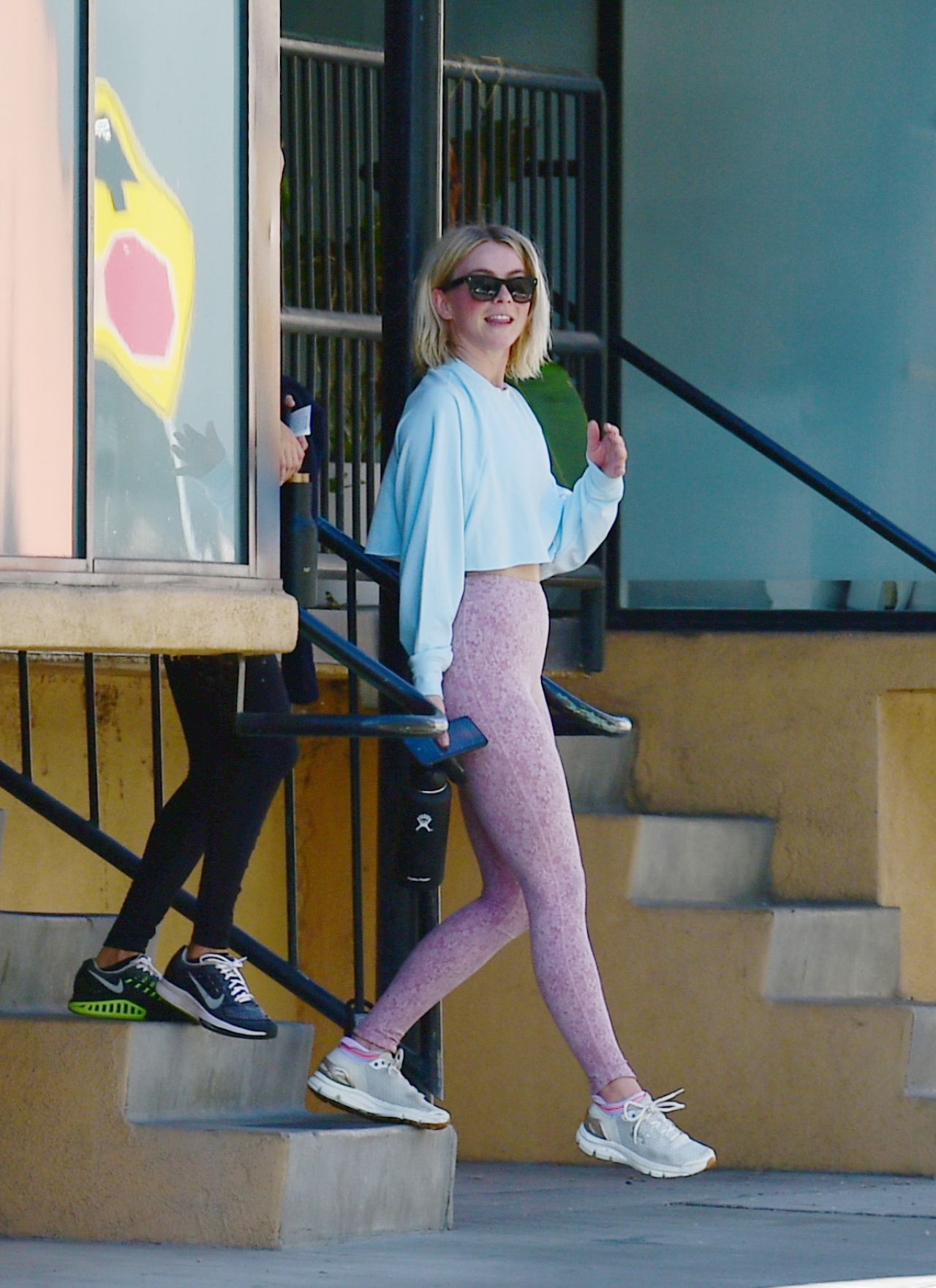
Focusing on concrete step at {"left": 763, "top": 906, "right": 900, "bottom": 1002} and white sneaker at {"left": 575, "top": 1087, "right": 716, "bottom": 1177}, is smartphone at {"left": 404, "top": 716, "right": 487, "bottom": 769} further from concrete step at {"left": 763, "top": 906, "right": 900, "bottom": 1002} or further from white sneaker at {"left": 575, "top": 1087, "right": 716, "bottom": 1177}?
concrete step at {"left": 763, "top": 906, "right": 900, "bottom": 1002}

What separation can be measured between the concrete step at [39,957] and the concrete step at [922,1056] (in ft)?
8.46

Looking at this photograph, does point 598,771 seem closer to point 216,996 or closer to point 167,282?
point 216,996

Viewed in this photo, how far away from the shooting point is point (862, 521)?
8.38 m

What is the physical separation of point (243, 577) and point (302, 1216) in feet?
4.31

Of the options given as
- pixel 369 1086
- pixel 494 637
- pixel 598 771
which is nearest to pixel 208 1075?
pixel 369 1086

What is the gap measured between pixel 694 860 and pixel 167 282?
3296mm

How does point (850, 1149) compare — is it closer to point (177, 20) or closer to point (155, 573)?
point (155, 573)

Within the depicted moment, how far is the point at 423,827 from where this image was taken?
18.4 feet

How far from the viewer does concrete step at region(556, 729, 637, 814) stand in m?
8.41

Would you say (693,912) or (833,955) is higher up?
(693,912)

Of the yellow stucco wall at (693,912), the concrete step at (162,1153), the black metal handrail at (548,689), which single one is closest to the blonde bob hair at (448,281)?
the black metal handrail at (548,689)

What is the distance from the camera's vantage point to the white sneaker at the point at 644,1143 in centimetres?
539

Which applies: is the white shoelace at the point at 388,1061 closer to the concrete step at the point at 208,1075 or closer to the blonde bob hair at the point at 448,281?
the concrete step at the point at 208,1075

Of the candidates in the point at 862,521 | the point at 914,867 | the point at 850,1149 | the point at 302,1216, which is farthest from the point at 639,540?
the point at 302,1216
